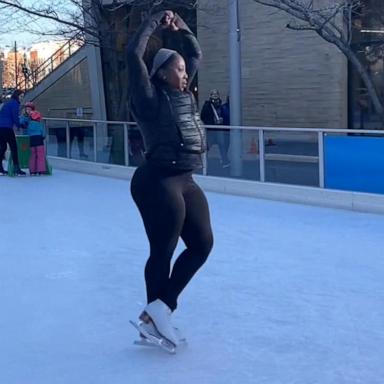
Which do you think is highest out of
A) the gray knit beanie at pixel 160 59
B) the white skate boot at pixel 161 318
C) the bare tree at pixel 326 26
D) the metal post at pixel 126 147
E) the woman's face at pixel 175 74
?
the bare tree at pixel 326 26

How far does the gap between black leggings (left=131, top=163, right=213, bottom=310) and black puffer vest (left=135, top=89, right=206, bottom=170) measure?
0.24 ft

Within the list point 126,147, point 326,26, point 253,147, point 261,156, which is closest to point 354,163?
point 261,156

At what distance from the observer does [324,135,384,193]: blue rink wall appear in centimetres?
1172

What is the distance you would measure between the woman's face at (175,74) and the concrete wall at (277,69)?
1492 cm

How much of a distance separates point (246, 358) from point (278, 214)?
6522mm

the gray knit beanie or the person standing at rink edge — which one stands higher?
the gray knit beanie

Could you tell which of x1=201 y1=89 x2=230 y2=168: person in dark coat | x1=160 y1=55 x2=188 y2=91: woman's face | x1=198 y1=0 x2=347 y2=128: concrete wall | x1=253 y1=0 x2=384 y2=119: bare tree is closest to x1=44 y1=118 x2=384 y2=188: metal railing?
x1=201 y1=89 x2=230 y2=168: person in dark coat

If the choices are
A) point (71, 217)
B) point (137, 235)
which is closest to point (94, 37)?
point (71, 217)

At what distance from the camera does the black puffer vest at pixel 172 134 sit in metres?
4.82

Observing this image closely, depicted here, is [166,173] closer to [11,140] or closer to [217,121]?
[11,140]

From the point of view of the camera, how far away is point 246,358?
5.01 meters

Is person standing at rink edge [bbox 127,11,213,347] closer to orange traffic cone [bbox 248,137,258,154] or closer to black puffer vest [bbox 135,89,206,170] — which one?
black puffer vest [bbox 135,89,206,170]

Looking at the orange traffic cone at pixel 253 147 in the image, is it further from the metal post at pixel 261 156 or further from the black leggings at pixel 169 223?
the black leggings at pixel 169 223

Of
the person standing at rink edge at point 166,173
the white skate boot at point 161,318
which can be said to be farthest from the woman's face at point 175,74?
the white skate boot at point 161,318
